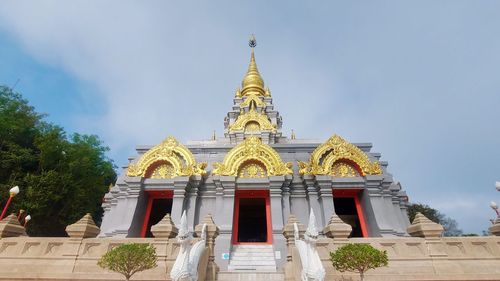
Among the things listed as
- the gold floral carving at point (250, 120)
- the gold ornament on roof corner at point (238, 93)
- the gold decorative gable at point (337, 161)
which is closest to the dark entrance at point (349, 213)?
the gold decorative gable at point (337, 161)

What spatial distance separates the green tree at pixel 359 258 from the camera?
22.6 ft

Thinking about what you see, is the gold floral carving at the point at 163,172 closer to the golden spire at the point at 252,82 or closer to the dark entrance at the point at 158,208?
the dark entrance at the point at 158,208

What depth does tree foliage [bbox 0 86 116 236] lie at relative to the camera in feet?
64.5

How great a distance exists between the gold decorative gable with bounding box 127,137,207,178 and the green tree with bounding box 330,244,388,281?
9.86m

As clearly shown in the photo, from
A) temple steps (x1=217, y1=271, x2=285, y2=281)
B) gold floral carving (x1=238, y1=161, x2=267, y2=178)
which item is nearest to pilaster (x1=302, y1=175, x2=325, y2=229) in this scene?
gold floral carving (x1=238, y1=161, x2=267, y2=178)

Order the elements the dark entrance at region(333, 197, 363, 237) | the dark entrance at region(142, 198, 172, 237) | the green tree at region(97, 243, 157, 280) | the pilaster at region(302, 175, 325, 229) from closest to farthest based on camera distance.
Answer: the green tree at region(97, 243, 157, 280), the pilaster at region(302, 175, 325, 229), the dark entrance at region(142, 198, 172, 237), the dark entrance at region(333, 197, 363, 237)

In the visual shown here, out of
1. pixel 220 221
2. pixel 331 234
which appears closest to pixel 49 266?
pixel 220 221

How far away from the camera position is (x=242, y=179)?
15.2 meters

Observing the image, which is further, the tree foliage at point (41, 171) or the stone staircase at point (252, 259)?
the tree foliage at point (41, 171)

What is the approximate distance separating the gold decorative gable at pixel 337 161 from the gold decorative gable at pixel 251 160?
131 centimetres

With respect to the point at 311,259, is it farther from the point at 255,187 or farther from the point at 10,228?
the point at 10,228

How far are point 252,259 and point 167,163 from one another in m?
7.14

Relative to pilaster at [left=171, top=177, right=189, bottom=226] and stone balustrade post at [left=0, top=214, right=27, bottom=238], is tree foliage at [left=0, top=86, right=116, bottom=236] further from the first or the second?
pilaster at [left=171, top=177, right=189, bottom=226]

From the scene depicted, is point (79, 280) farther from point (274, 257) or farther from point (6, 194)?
point (6, 194)
